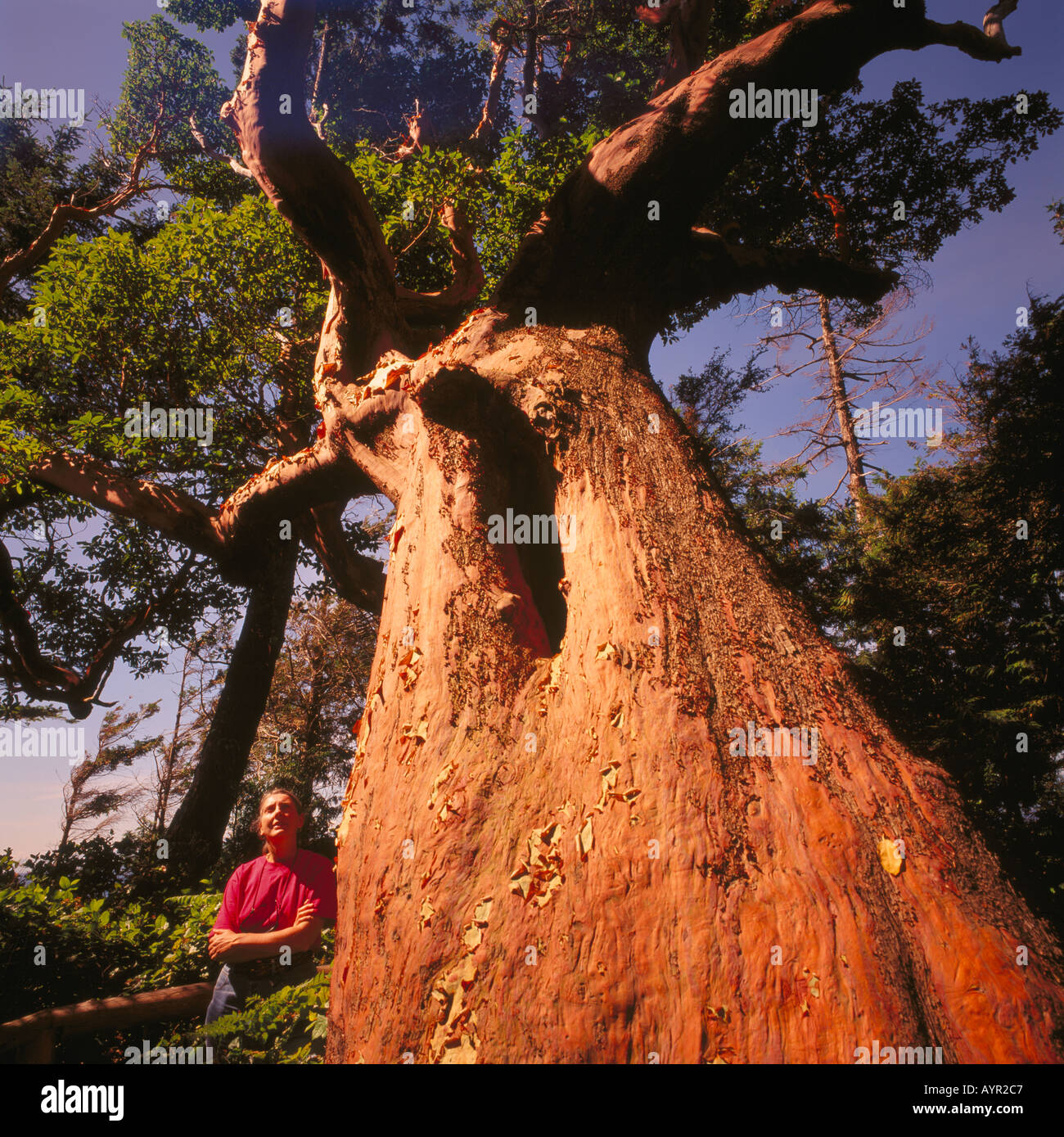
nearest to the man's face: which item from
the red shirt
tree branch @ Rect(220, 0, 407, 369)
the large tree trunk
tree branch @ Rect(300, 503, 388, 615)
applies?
the red shirt

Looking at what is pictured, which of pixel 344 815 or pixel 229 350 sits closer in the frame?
pixel 344 815

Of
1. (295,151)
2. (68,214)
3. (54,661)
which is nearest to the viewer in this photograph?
(295,151)

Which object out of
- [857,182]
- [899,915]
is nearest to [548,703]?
[899,915]

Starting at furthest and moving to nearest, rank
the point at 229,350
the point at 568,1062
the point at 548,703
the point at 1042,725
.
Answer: the point at 1042,725, the point at 229,350, the point at 548,703, the point at 568,1062

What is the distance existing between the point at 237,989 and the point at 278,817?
84cm

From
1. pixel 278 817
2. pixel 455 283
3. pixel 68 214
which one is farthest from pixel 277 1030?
pixel 68 214

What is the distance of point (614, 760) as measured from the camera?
1951 millimetres

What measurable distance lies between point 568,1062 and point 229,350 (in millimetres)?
7960

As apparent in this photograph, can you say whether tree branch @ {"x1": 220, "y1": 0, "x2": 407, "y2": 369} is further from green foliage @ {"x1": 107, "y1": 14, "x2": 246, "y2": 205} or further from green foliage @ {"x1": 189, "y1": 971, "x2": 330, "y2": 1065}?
green foliage @ {"x1": 107, "y1": 14, "x2": 246, "y2": 205}

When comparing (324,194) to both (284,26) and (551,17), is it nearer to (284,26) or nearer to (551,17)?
(284,26)

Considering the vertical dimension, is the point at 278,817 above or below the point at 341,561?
below

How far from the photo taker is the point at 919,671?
941 centimetres

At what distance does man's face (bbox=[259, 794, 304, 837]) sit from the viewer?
10.4 feet

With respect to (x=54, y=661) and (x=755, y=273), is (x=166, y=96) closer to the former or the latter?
(x=54, y=661)
